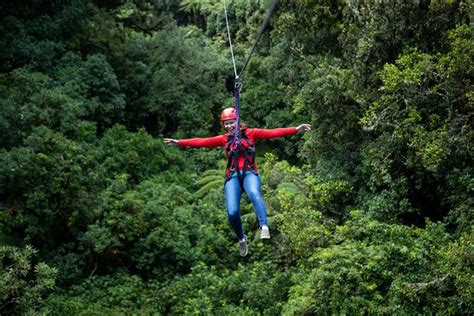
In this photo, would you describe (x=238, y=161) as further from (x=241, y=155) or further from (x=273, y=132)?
(x=273, y=132)

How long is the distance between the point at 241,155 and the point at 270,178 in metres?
5.35

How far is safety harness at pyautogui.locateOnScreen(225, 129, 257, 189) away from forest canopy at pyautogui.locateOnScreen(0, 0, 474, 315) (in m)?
2.94

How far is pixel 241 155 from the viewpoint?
7.00m

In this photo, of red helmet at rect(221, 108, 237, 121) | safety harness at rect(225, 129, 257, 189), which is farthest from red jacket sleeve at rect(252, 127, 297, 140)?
red helmet at rect(221, 108, 237, 121)

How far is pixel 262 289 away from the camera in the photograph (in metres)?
→ 11.4

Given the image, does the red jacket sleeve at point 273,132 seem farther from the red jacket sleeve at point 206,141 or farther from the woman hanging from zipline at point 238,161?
the red jacket sleeve at point 206,141

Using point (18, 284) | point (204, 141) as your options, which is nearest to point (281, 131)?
point (204, 141)

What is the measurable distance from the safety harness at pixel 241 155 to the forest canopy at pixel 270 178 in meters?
2.94

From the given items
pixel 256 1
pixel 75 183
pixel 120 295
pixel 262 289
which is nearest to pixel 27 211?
pixel 75 183

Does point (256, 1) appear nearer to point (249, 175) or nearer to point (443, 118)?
point (443, 118)

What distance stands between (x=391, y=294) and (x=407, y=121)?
257 cm

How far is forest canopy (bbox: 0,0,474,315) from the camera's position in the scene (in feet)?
30.6

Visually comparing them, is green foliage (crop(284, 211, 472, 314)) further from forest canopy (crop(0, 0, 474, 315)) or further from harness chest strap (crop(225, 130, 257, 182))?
harness chest strap (crop(225, 130, 257, 182))

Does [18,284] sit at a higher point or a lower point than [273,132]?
lower
